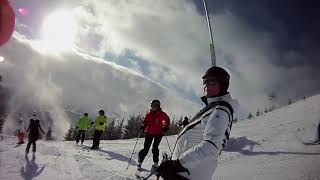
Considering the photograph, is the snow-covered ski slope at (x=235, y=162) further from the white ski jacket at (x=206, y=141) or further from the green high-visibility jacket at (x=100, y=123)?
the white ski jacket at (x=206, y=141)

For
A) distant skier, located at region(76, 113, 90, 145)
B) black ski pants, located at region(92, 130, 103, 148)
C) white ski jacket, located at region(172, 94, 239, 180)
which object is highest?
distant skier, located at region(76, 113, 90, 145)

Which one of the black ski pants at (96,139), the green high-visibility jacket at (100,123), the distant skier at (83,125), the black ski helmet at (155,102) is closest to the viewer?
the black ski helmet at (155,102)

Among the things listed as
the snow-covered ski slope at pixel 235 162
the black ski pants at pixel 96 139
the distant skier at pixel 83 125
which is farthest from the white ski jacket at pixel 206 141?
the distant skier at pixel 83 125

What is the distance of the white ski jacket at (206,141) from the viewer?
3.34 metres

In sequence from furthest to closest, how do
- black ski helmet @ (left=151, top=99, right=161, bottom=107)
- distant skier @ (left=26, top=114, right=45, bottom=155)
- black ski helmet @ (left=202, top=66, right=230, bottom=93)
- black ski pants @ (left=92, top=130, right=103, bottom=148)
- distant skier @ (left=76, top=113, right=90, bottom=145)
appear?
distant skier @ (left=76, top=113, right=90, bottom=145) < black ski pants @ (left=92, top=130, right=103, bottom=148) < distant skier @ (left=26, top=114, right=45, bottom=155) < black ski helmet @ (left=151, top=99, right=161, bottom=107) < black ski helmet @ (left=202, top=66, right=230, bottom=93)

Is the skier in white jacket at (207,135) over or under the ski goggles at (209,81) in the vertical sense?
under

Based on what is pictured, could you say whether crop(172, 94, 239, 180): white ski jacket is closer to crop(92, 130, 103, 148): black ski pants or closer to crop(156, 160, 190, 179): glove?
crop(156, 160, 190, 179): glove

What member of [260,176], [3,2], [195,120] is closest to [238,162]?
[260,176]

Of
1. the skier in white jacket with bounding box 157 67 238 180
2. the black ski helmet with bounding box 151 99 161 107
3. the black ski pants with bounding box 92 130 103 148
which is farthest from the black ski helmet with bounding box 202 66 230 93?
the black ski pants with bounding box 92 130 103 148

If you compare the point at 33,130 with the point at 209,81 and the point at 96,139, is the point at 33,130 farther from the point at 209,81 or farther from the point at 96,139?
the point at 209,81

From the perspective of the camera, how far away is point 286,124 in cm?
2116

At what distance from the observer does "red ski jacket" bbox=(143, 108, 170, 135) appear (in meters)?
11.1

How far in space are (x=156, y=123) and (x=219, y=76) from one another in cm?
765

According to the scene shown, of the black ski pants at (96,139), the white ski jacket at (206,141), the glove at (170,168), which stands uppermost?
the black ski pants at (96,139)
